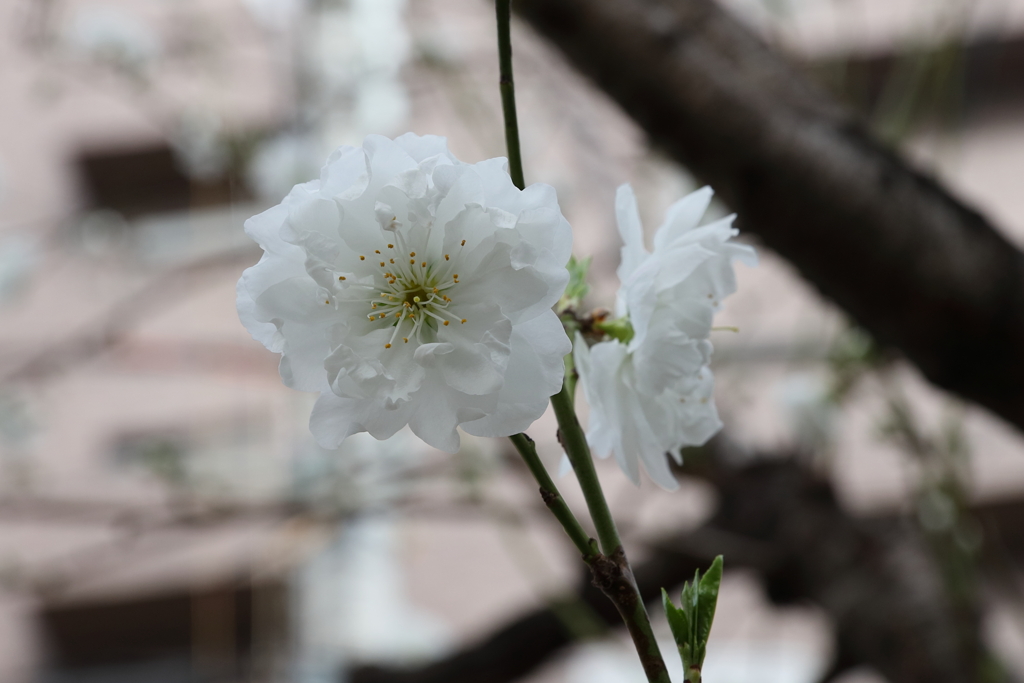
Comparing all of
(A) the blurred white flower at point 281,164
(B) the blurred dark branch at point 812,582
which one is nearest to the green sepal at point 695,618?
(B) the blurred dark branch at point 812,582

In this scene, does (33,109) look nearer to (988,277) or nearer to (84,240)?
(84,240)

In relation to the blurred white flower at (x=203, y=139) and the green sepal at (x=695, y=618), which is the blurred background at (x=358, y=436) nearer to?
the blurred white flower at (x=203, y=139)

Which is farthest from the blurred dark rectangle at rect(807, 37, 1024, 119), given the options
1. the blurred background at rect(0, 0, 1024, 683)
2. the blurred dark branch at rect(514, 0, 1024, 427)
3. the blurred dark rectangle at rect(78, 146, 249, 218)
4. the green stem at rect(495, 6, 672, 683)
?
the blurred dark rectangle at rect(78, 146, 249, 218)

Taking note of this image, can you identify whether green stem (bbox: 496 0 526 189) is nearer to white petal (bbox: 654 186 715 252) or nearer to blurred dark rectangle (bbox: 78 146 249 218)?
white petal (bbox: 654 186 715 252)

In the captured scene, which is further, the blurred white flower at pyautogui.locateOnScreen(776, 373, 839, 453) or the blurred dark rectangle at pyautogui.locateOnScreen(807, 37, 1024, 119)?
the blurred white flower at pyautogui.locateOnScreen(776, 373, 839, 453)

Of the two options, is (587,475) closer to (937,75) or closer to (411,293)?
(411,293)

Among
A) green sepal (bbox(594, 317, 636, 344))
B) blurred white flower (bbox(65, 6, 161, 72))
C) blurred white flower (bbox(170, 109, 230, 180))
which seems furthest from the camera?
blurred white flower (bbox(170, 109, 230, 180))

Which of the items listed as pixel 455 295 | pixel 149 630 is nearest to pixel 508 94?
pixel 455 295
